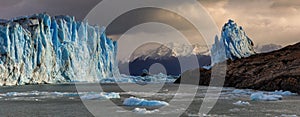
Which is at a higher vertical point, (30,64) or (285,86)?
(30,64)

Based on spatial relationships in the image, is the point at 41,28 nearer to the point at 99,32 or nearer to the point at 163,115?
the point at 99,32

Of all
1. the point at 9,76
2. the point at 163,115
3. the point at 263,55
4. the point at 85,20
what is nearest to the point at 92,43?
the point at 85,20

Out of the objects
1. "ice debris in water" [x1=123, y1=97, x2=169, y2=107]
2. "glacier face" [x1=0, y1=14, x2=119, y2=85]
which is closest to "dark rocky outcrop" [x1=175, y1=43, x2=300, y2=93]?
A: "ice debris in water" [x1=123, y1=97, x2=169, y2=107]

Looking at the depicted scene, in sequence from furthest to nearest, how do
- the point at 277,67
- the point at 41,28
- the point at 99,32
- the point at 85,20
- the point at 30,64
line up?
the point at 99,32
the point at 85,20
the point at 41,28
the point at 30,64
the point at 277,67

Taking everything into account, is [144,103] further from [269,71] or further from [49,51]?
[49,51]

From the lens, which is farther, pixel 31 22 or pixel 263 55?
pixel 31 22

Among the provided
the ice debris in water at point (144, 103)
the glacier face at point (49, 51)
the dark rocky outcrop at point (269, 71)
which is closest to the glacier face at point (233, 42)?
the dark rocky outcrop at point (269, 71)
